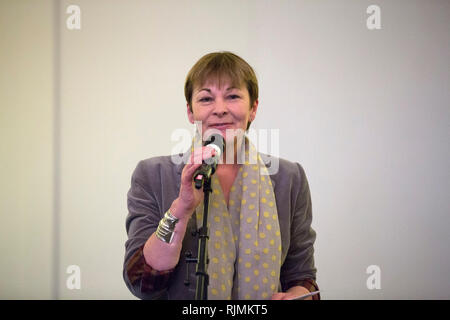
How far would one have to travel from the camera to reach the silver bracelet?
1.16m

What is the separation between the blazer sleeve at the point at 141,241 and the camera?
4.09 feet

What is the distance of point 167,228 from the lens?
1165 millimetres

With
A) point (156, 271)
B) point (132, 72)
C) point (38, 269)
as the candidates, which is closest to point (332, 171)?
point (132, 72)

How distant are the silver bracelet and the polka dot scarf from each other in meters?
0.21

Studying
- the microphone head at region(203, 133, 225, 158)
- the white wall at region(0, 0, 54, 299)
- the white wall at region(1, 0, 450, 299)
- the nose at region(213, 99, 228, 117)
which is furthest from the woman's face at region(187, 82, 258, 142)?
the white wall at region(0, 0, 54, 299)

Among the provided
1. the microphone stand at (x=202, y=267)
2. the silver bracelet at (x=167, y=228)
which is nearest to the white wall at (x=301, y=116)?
the silver bracelet at (x=167, y=228)

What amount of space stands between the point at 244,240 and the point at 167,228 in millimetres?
321

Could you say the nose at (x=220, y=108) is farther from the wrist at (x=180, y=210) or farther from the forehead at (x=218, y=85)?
the wrist at (x=180, y=210)

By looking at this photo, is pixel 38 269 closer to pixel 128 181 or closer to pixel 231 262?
pixel 128 181

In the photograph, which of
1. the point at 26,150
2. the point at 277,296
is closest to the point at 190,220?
the point at 277,296

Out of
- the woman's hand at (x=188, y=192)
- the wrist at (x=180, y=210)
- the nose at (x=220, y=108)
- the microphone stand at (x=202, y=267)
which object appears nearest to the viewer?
the microphone stand at (x=202, y=267)

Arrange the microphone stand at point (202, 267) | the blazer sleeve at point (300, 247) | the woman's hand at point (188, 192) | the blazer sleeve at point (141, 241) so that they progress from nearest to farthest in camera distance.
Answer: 1. the microphone stand at point (202, 267)
2. the woman's hand at point (188, 192)
3. the blazer sleeve at point (141, 241)
4. the blazer sleeve at point (300, 247)

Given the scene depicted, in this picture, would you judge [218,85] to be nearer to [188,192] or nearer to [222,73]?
[222,73]

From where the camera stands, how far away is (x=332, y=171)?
7.90ft
